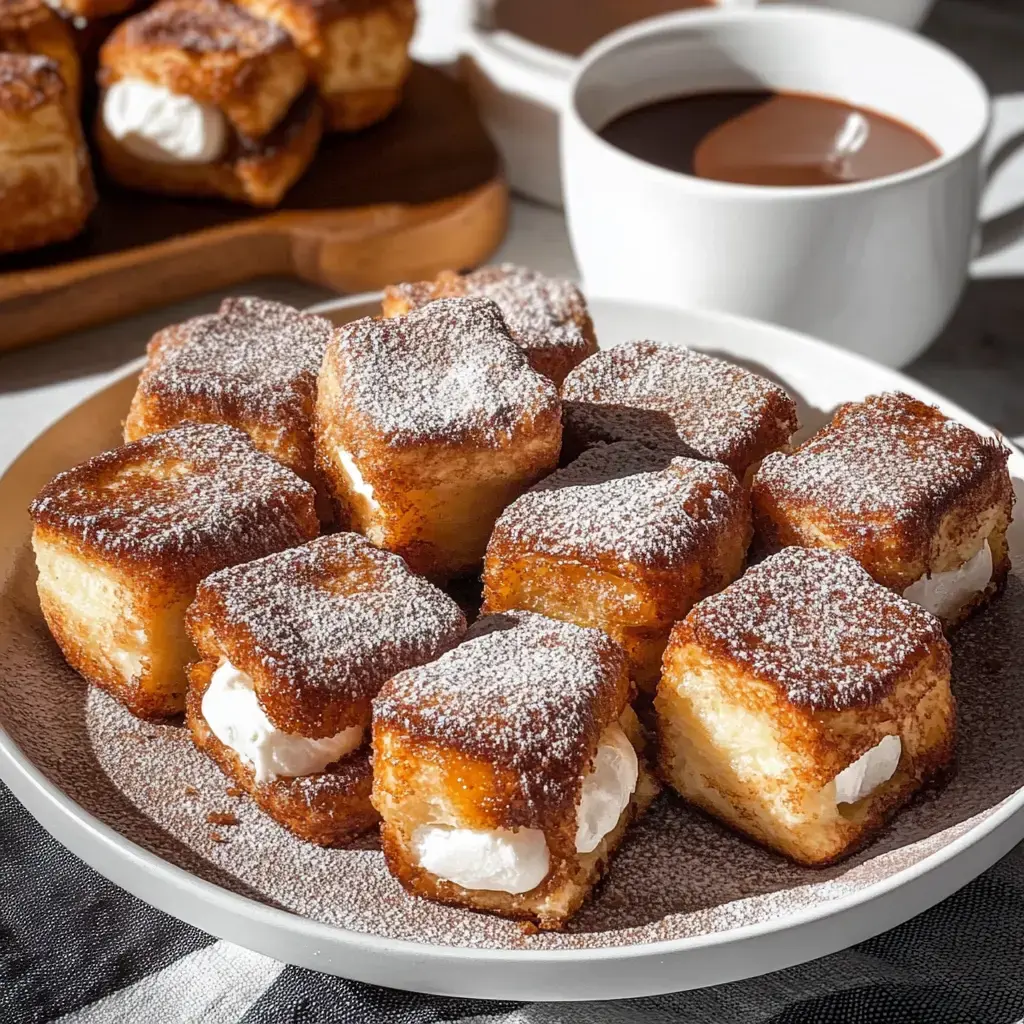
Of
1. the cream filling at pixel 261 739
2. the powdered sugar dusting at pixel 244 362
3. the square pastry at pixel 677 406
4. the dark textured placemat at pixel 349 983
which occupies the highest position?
the square pastry at pixel 677 406

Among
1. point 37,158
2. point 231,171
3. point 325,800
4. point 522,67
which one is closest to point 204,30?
point 231,171

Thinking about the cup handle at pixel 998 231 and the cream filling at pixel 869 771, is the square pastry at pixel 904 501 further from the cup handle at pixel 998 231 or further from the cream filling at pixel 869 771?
the cup handle at pixel 998 231

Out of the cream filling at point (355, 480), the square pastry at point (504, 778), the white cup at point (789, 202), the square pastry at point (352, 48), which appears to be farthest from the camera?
the square pastry at point (352, 48)

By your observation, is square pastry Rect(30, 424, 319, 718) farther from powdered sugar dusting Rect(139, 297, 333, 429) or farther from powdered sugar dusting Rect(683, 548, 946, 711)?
powdered sugar dusting Rect(683, 548, 946, 711)

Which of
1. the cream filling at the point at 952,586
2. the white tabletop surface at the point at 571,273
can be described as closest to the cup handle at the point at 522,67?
the white tabletop surface at the point at 571,273

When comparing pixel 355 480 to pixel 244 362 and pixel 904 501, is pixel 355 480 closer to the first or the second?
pixel 244 362

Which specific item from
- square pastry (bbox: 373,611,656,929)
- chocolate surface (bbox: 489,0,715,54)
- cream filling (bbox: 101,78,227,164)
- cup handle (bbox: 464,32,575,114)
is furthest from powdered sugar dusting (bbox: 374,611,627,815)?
chocolate surface (bbox: 489,0,715,54)

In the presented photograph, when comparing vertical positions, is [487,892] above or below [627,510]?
below
